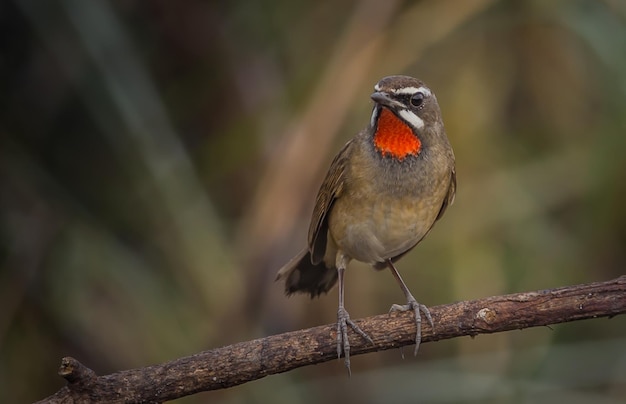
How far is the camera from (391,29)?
672cm

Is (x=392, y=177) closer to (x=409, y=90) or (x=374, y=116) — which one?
(x=374, y=116)

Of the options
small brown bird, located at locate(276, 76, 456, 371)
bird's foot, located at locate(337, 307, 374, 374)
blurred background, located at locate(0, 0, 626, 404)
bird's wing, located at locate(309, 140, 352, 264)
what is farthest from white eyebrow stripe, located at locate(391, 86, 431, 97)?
blurred background, located at locate(0, 0, 626, 404)

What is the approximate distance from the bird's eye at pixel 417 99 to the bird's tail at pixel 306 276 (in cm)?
106

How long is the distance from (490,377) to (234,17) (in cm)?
319

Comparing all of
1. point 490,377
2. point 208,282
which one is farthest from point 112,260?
point 490,377

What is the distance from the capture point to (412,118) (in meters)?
4.86

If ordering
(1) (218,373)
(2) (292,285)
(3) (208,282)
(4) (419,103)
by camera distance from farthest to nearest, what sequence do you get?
(3) (208,282) → (2) (292,285) → (4) (419,103) → (1) (218,373)

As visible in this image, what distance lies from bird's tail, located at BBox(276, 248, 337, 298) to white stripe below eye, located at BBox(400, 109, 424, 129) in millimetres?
976

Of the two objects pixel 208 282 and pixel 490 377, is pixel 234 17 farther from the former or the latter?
pixel 490 377

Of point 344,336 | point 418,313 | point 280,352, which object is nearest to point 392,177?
point 418,313

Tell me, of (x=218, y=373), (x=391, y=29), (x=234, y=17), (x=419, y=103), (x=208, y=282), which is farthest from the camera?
(x=234, y=17)

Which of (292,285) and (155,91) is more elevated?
(155,91)

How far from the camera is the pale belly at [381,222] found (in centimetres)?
487

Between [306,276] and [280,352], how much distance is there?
1566 millimetres
